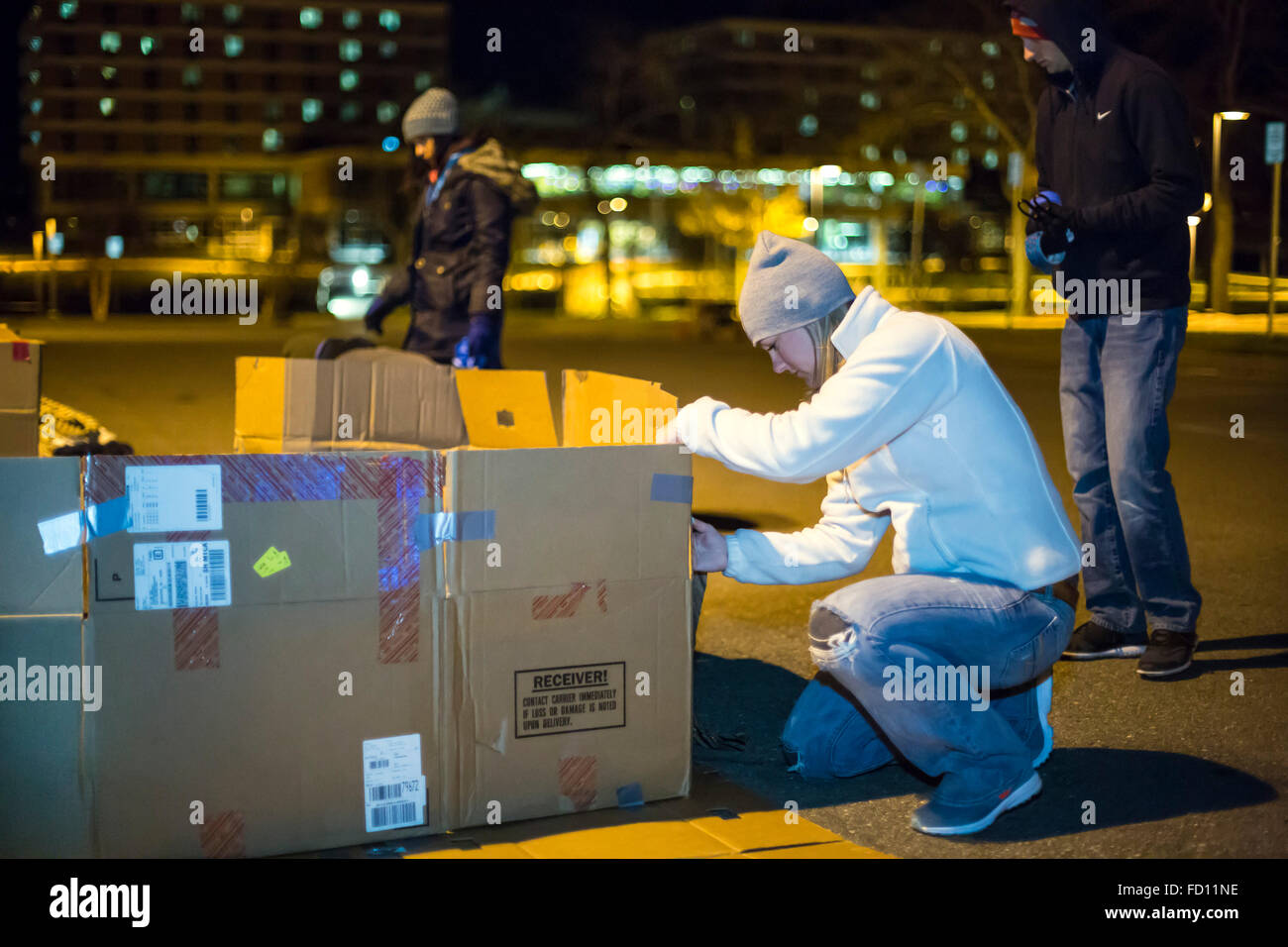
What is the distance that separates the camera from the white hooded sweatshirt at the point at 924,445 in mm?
3094

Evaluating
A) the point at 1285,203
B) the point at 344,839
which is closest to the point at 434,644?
the point at 344,839

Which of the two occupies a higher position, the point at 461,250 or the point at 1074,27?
the point at 1074,27

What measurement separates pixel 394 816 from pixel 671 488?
92cm

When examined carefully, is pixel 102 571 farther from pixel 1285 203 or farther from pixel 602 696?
pixel 1285 203

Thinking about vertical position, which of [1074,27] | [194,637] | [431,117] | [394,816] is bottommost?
[394,816]

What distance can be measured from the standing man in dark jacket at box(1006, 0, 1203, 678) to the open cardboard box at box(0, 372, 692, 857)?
5.98ft

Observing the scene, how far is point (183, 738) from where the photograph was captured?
2.75 meters

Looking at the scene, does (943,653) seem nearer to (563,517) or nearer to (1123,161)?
(563,517)

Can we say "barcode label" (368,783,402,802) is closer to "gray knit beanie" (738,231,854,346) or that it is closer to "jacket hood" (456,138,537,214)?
"gray knit beanie" (738,231,854,346)

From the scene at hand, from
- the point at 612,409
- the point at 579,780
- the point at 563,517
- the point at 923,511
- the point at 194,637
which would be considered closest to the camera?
the point at 194,637

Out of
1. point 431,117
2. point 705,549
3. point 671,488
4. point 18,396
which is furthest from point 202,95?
point 671,488

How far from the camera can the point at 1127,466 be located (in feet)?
14.1

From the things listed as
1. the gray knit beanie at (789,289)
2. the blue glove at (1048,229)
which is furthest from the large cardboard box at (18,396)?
the blue glove at (1048,229)

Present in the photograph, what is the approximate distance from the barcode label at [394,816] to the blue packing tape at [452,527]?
0.56m
